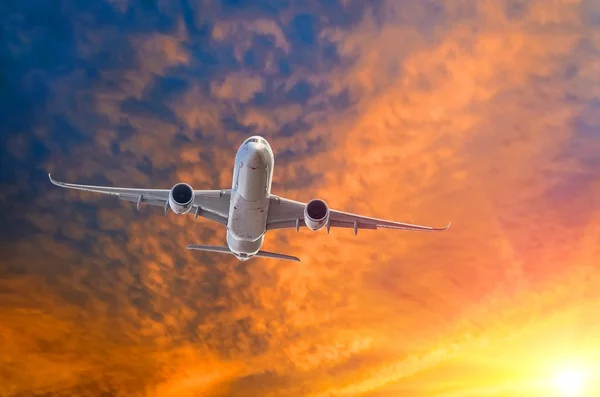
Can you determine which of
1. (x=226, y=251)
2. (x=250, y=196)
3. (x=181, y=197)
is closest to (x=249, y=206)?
(x=250, y=196)

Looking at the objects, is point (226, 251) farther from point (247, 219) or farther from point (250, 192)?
point (250, 192)

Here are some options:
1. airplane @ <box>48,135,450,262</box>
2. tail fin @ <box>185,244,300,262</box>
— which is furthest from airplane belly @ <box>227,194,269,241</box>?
tail fin @ <box>185,244,300,262</box>

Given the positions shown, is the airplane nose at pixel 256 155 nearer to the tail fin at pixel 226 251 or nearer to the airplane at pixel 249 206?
the airplane at pixel 249 206

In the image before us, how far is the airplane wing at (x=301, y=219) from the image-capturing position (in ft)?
159

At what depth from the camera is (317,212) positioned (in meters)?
44.4

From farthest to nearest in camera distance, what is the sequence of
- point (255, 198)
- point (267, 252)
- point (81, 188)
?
point (267, 252) → point (81, 188) → point (255, 198)

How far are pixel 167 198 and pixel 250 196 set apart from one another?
8799 millimetres

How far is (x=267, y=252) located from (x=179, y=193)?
34.2 ft

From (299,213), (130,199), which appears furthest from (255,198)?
(130,199)

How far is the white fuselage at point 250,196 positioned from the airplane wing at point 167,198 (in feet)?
10.1

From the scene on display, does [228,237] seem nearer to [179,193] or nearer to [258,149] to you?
[179,193]

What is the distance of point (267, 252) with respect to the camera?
49438 mm

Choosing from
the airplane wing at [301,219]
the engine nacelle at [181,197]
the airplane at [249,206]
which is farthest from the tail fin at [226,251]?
the engine nacelle at [181,197]

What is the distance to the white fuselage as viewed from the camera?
3986 cm
